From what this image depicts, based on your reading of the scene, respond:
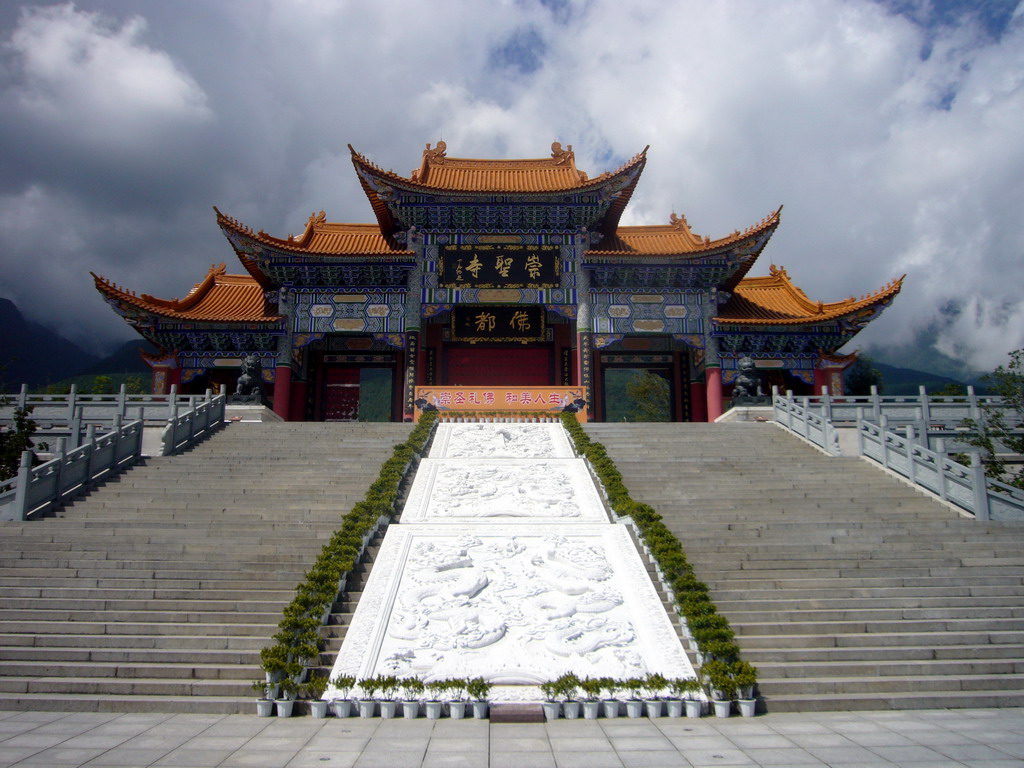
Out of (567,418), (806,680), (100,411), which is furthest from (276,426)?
(806,680)

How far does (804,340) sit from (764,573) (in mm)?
14026

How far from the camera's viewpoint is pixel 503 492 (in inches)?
432

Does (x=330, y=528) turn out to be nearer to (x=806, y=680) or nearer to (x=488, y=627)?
(x=488, y=627)

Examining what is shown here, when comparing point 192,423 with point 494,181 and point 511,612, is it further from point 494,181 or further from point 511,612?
point 494,181

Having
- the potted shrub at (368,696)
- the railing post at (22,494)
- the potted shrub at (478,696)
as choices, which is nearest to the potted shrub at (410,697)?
the potted shrub at (368,696)

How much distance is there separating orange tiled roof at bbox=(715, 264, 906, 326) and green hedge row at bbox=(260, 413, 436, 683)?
1341cm

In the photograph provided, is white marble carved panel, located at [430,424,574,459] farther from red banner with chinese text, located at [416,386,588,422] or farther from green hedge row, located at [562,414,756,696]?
red banner with chinese text, located at [416,386,588,422]

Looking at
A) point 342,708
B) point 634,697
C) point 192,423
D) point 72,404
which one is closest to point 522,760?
point 634,697

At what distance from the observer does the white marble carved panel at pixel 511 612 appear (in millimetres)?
6512

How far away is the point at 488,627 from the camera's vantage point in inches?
275

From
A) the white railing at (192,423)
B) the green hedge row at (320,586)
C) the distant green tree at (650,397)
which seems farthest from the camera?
the distant green tree at (650,397)

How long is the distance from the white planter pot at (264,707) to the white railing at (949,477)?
10.0m

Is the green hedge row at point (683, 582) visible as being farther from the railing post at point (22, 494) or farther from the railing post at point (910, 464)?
the railing post at point (22, 494)

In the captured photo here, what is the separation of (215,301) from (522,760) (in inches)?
812
